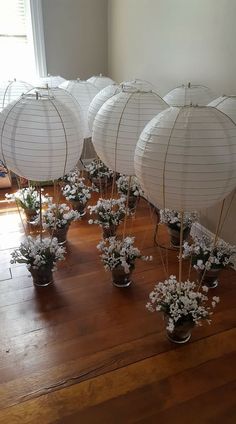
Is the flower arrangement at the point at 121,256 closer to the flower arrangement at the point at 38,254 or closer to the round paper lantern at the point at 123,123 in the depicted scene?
the flower arrangement at the point at 38,254

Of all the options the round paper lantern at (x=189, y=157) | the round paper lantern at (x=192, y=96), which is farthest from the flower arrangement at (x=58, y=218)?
the round paper lantern at (x=189, y=157)

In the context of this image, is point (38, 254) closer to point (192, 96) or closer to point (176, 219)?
point (176, 219)

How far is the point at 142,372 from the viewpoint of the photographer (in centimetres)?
130

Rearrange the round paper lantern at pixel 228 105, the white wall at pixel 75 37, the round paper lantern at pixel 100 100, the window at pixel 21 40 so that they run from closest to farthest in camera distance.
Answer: the round paper lantern at pixel 228 105 → the round paper lantern at pixel 100 100 → the window at pixel 21 40 → the white wall at pixel 75 37

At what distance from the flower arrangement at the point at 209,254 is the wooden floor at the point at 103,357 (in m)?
0.19

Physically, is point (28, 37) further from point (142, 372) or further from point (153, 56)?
point (142, 372)

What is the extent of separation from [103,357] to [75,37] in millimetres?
2883

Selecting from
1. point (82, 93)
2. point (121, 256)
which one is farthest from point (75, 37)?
point (121, 256)

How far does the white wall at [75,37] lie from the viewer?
2941 millimetres

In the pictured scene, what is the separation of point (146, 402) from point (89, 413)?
0.21 meters

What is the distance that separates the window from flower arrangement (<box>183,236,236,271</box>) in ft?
7.57

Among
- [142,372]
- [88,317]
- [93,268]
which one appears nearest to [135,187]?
[93,268]

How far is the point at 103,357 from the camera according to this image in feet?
4.47

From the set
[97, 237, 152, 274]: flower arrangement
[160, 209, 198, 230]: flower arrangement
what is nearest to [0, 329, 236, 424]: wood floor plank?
[97, 237, 152, 274]: flower arrangement
